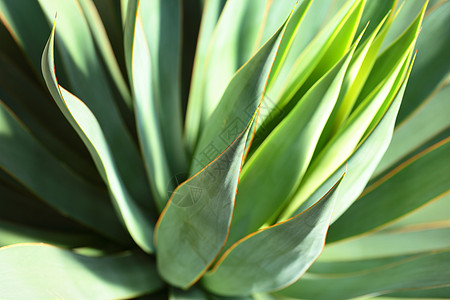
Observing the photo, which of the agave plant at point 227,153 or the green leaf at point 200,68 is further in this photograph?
the green leaf at point 200,68

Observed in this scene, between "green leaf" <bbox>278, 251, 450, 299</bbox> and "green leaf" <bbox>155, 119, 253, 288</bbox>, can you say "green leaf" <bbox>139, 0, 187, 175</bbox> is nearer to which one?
"green leaf" <bbox>155, 119, 253, 288</bbox>

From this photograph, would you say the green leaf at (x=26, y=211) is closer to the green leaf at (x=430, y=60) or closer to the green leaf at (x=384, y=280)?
the green leaf at (x=384, y=280)

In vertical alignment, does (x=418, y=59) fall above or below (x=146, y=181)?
above

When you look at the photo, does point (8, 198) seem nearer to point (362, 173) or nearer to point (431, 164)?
point (362, 173)

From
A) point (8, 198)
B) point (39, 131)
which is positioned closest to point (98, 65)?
point (39, 131)

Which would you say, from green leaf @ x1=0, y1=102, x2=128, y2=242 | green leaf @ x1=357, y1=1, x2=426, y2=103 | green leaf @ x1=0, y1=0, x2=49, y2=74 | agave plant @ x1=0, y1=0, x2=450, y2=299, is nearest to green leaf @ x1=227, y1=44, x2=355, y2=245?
agave plant @ x1=0, y1=0, x2=450, y2=299

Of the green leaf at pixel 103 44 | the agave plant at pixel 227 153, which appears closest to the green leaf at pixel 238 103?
the agave plant at pixel 227 153
